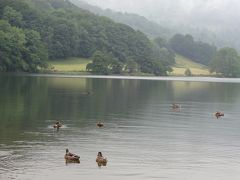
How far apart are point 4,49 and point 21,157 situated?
152428 millimetres

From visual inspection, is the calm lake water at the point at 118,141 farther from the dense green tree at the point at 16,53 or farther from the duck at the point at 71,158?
the dense green tree at the point at 16,53

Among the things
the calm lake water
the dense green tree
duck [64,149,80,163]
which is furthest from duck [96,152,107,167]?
the dense green tree

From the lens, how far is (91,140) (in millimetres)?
44938

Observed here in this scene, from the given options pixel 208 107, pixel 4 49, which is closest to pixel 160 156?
pixel 208 107

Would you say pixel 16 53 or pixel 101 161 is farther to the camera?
pixel 16 53

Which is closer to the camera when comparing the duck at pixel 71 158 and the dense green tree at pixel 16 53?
the duck at pixel 71 158

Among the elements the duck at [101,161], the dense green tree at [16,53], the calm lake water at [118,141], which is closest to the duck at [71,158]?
the calm lake water at [118,141]

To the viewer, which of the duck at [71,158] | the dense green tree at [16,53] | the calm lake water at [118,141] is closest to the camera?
the calm lake water at [118,141]

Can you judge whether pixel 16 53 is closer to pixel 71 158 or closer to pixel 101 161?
pixel 71 158

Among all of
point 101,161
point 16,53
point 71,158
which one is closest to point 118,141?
point 101,161

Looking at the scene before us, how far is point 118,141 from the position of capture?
44938 mm

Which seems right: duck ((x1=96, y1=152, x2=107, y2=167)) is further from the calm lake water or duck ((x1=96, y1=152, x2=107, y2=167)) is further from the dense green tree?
the dense green tree

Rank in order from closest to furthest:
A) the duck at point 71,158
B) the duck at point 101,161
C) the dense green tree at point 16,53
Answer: the duck at point 71,158
the duck at point 101,161
the dense green tree at point 16,53

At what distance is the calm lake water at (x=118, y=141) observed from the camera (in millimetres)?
33062
